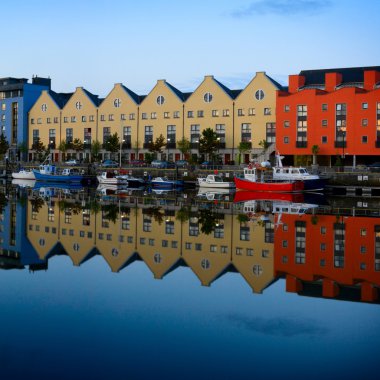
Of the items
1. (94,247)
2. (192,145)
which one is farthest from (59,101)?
(94,247)

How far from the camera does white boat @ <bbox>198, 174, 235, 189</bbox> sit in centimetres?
6456

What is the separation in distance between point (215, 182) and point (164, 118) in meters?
24.3

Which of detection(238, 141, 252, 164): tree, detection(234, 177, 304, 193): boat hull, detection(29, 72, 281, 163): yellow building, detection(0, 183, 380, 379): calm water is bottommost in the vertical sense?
detection(0, 183, 380, 379): calm water

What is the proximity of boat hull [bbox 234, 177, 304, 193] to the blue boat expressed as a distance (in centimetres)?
2562

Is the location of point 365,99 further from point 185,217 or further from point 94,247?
point 94,247

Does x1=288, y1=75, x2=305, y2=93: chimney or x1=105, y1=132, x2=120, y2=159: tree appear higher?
x1=288, y1=75, x2=305, y2=93: chimney

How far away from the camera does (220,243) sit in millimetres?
20766

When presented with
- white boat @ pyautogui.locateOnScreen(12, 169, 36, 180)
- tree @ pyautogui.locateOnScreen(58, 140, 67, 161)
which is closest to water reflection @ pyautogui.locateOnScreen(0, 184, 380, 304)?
white boat @ pyautogui.locateOnScreen(12, 169, 36, 180)

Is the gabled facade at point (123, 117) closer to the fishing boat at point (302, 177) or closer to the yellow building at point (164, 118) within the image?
the yellow building at point (164, 118)

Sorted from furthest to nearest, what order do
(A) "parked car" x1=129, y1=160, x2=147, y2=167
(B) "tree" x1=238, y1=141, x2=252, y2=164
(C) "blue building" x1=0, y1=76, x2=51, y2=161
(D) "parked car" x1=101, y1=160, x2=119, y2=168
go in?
1. (C) "blue building" x1=0, y1=76, x2=51, y2=161
2. (D) "parked car" x1=101, y1=160, x2=119, y2=168
3. (A) "parked car" x1=129, y1=160, x2=147, y2=167
4. (B) "tree" x1=238, y1=141, x2=252, y2=164

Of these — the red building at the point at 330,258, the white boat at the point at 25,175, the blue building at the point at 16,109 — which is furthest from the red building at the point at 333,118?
the blue building at the point at 16,109

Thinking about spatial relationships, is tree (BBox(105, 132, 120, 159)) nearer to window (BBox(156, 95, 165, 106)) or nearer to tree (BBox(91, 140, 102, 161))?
tree (BBox(91, 140, 102, 161))

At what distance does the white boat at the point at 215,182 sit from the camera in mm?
64562

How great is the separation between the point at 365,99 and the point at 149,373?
65.4m
